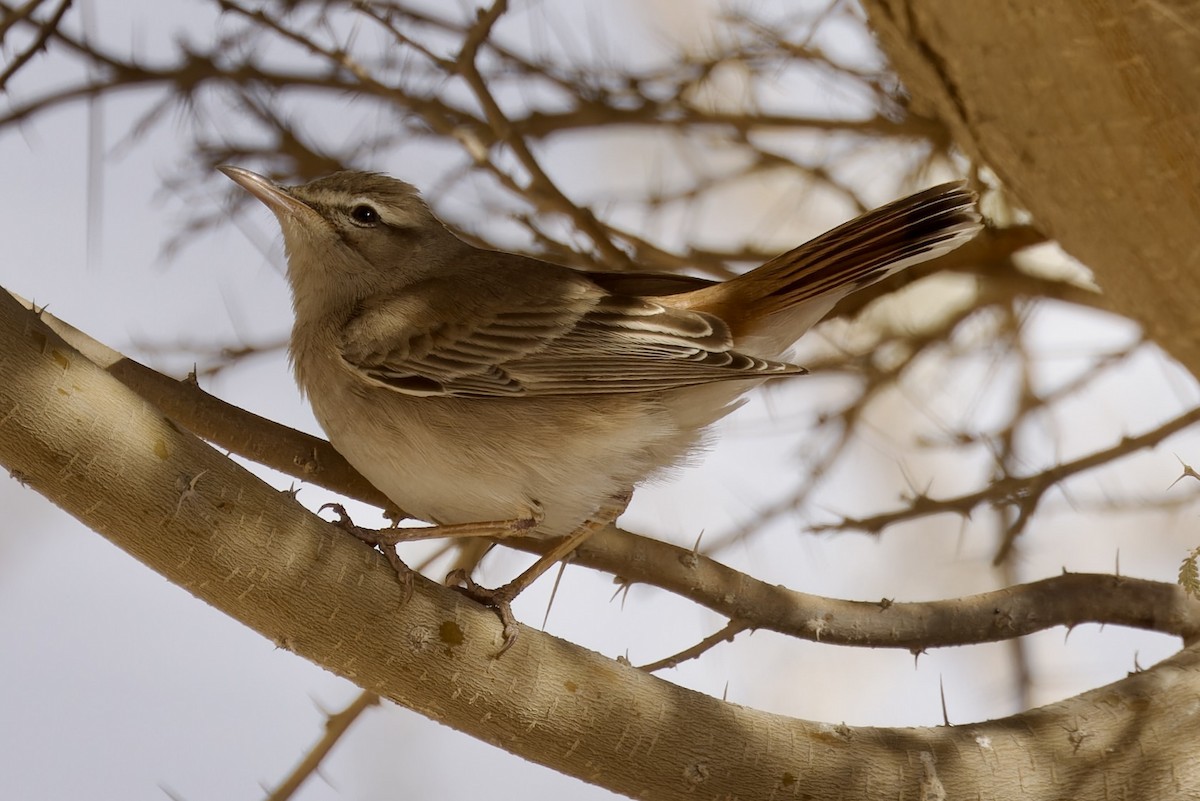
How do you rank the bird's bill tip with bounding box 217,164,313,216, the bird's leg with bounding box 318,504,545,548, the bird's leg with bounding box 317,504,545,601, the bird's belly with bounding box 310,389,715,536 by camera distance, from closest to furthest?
the bird's leg with bounding box 317,504,545,601
the bird's leg with bounding box 318,504,545,548
the bird's belly with bounding box 310,389,715,536
the bird's bill tip with bounding box 217,164,313,216

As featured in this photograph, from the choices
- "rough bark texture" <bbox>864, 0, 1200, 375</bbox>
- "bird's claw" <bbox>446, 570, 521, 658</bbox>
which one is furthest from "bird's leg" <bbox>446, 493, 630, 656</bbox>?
"rough bark texture" <bbox>864, 0, 1200, 375</bbox>

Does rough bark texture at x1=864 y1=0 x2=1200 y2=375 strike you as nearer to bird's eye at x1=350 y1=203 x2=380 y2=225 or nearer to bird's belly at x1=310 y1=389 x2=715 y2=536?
bird's belly at x1=310 y1=389 x2=715 y2=536

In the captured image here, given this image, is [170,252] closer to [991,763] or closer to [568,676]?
[568,676]

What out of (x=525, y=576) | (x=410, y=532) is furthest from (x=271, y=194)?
(x=525, y=576)

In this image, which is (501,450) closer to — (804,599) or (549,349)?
(549,349)

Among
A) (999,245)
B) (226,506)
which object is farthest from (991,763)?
(999,245)

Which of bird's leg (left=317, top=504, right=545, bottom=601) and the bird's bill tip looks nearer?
bird's leg (left=317, top=504, right=545, bottom=601)

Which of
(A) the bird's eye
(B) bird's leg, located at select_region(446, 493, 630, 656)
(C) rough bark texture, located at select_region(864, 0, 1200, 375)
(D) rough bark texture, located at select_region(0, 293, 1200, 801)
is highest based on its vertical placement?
(C) rough bark texture, located at select_region(864, 0, 1200, 375)

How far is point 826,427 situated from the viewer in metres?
4.92

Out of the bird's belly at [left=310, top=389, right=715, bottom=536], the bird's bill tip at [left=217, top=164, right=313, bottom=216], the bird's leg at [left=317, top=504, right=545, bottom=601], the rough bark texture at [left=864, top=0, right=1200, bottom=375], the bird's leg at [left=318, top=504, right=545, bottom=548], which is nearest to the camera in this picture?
the bird's leg at [left=317, top=504, right=545, bottom=601]

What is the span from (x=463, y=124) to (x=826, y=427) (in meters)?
1.79

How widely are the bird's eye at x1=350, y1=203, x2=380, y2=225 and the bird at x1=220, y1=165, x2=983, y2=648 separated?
0.07 m

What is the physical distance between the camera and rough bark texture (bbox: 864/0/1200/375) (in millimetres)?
3270

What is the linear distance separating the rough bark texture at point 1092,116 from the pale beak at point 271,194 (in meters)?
1.79
